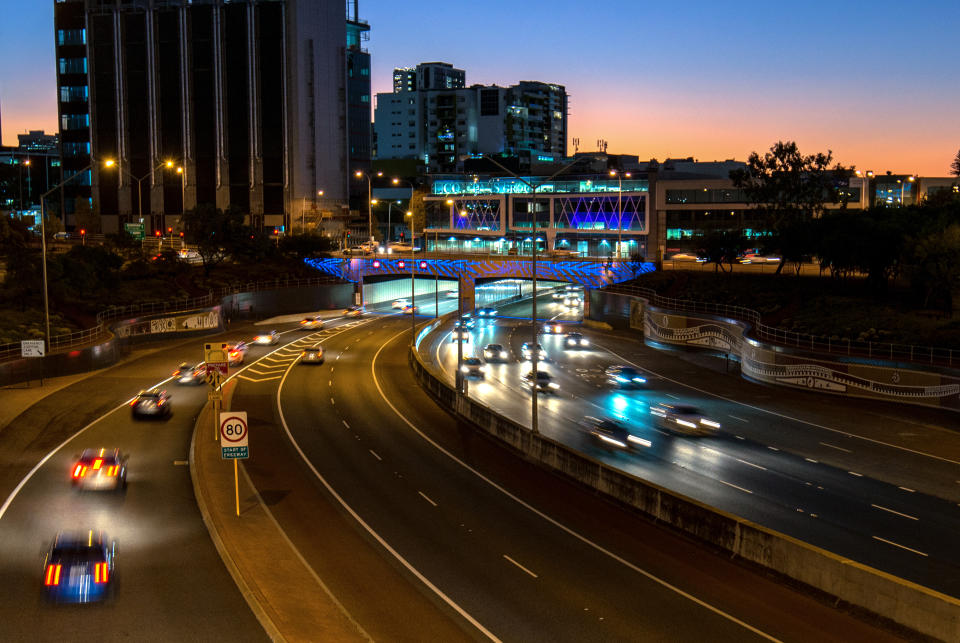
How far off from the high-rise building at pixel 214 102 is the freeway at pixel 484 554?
9147cm

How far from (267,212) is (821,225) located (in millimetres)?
79806

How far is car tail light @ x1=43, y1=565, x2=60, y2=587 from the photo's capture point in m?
18.0

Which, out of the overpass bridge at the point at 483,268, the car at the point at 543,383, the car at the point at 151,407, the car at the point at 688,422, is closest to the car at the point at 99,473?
the car at the point at 151,407

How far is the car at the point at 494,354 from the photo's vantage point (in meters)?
58.1

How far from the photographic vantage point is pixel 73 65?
415ft

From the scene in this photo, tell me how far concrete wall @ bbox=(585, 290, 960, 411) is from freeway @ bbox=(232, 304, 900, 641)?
69.3 feet

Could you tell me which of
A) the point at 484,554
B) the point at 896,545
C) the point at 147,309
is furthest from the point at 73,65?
the point at 896,545

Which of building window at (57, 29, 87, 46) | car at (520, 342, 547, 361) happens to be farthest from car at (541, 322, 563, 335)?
building window at (57, 29, 87, 46)

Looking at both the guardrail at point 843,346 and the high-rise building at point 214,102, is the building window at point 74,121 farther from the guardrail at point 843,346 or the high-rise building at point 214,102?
the guardrail at point 843,346

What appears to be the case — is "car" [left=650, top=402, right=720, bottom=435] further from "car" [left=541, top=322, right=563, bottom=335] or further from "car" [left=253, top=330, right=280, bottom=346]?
"car" [left=541, top=322, right=563, bottom=335]

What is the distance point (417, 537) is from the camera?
2202cm

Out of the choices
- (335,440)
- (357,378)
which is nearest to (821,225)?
(357,378)

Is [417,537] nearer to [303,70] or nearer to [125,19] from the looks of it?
[303,70]

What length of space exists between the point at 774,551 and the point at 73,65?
133 metres
